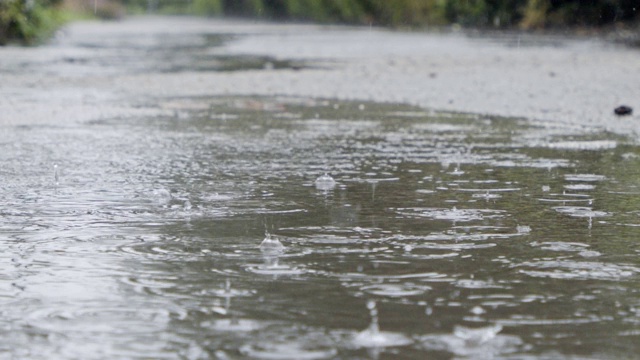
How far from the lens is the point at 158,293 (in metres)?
3.83

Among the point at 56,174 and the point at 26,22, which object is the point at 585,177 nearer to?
the point at 56,174

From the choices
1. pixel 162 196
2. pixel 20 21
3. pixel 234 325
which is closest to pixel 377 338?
pixel 234 325

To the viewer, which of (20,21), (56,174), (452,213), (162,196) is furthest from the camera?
(20,21)

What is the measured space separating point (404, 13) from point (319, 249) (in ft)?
154

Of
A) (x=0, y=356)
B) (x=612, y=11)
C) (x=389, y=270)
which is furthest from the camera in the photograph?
(x=612, y=11)

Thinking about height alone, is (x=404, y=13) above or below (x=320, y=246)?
above

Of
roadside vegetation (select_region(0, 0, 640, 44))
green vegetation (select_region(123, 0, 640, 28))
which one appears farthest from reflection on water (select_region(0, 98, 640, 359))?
green vegetation (select_region(123, 0, 640, 28))

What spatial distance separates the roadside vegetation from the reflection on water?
20920mm

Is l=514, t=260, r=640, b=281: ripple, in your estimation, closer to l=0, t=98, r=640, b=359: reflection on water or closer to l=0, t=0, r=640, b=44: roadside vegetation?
l=0, t=98, r=640, b=359: reflection on water

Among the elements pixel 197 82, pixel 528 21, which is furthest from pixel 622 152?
pixel 528 21

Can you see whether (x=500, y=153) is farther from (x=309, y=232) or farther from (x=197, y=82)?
(x=197, y=82)

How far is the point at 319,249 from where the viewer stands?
4.57 m

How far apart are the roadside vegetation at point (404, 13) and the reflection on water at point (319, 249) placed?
2092 cm

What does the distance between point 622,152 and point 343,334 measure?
4922 millimetres
